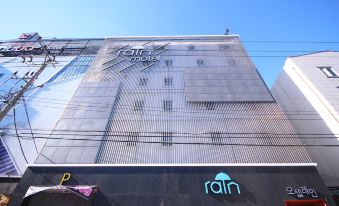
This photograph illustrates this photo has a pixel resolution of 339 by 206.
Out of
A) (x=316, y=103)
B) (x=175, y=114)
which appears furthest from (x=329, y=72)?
(x=175, y=114)

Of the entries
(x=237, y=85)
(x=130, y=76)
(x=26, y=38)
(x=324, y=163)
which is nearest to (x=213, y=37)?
(x=237, y=85)

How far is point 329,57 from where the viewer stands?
31.6m

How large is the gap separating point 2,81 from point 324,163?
37611mm

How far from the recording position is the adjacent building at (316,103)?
73.0 ft

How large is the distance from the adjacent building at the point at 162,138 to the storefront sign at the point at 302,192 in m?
0.07

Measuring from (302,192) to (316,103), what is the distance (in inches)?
466

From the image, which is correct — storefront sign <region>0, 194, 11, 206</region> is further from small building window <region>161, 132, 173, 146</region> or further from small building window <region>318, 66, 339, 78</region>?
small building window <region>318, 66, 339, 78</region>

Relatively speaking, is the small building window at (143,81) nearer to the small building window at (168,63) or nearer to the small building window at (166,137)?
the small building window at (168,63)

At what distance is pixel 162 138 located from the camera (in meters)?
21.5

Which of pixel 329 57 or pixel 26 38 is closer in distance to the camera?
pixel 329 57

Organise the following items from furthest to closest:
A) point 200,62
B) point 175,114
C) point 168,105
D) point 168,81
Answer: point 200,62 → point 168,81 → point 168,105 → point 175,114

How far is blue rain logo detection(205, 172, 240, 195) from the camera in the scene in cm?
1680

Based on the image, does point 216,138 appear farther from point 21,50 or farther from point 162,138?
point 21,50

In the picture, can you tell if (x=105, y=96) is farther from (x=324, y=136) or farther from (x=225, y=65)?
(x=324, y=136)
